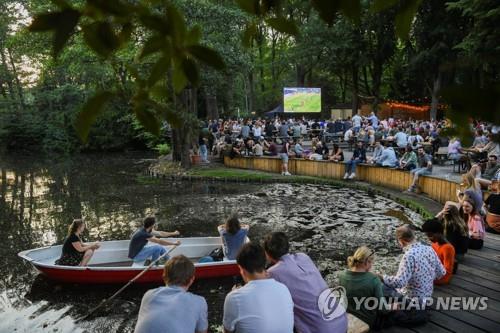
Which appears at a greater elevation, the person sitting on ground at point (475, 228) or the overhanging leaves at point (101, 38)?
the overhanging leaves at point (101, 38)

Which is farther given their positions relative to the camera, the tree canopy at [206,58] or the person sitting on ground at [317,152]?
the person sitting on ground at [317,152]

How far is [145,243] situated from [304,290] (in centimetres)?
490

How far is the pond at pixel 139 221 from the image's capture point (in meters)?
7.01

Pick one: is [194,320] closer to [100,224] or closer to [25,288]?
[25,288]

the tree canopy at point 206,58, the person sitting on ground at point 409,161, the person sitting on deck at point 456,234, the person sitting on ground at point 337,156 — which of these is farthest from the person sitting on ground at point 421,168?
the person sitting on deck at point 456,234

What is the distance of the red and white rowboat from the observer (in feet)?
24.3

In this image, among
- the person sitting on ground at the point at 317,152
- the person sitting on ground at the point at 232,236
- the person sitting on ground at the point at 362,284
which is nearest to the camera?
the person sitting on ground at the point at 362,284

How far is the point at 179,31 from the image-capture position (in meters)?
1.26

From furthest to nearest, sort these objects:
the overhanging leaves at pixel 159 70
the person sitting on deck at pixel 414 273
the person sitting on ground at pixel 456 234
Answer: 1. the person sitting on ground at pixel 456 234
2. the person sitting on deck at pixel 414 273
3. the overhanging leaves at pixel 159 70

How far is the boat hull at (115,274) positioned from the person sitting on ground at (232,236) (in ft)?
0.79

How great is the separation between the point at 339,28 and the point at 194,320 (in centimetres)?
2993

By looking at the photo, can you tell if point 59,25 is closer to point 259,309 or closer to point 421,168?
point 259,309

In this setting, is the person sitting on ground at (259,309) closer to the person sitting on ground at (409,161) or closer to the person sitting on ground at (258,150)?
the person sitting on ground at (409,161)

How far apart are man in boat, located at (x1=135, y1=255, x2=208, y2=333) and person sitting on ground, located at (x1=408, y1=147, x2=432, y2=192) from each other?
11.5 meters
